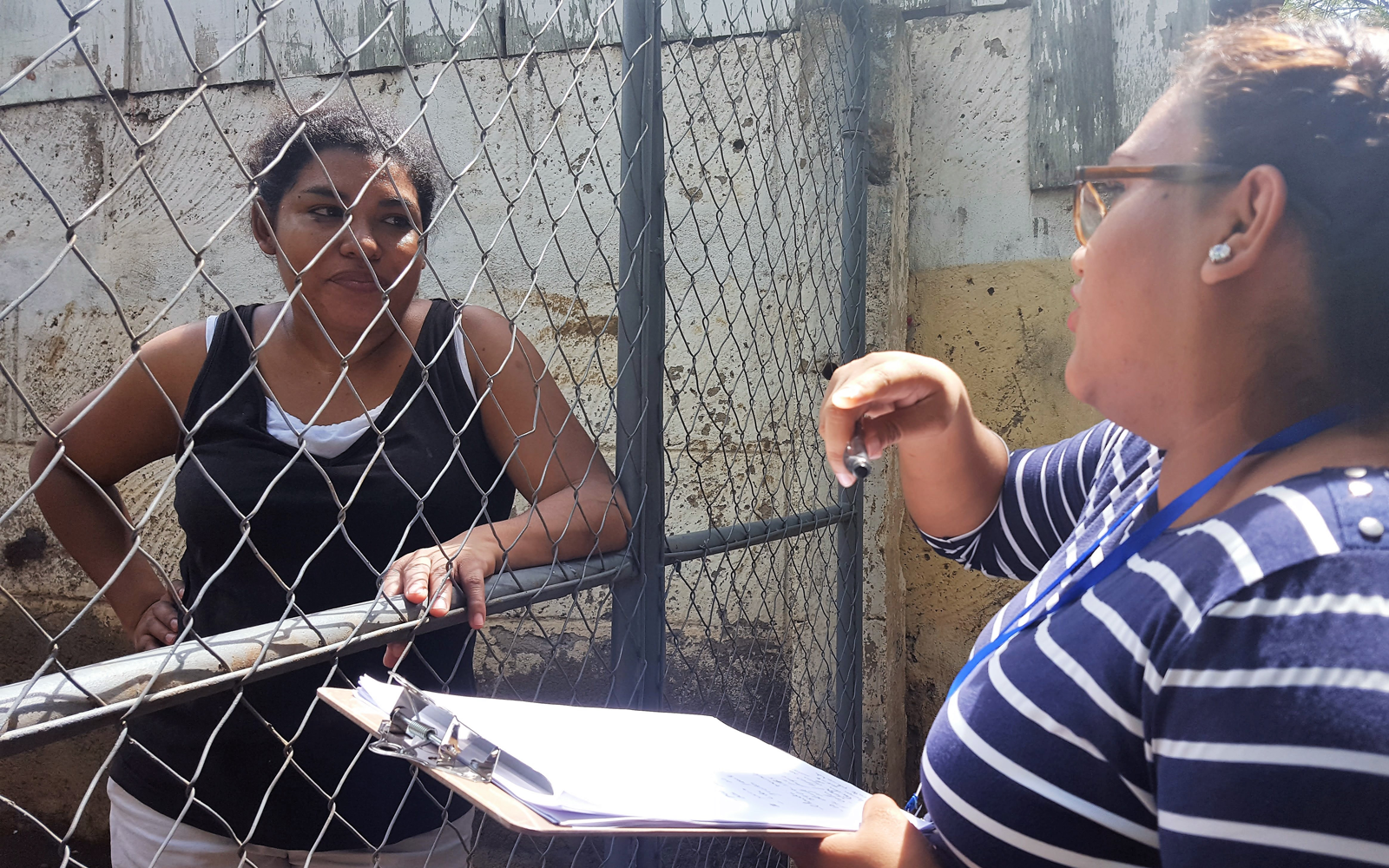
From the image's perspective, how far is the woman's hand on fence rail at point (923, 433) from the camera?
3.53 feet

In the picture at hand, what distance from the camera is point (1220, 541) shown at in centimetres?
72

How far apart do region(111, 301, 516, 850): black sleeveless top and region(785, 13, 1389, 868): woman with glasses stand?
811 millimetres

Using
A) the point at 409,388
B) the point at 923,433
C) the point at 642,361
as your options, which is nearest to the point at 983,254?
the point at 642,361

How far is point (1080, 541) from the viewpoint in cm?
103

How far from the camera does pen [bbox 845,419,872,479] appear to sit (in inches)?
42.8

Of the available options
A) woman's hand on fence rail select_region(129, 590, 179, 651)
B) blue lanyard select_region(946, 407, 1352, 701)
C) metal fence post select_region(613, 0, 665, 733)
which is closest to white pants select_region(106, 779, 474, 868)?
woman's hand on fence rail select_region(129, 590, 179, 651)

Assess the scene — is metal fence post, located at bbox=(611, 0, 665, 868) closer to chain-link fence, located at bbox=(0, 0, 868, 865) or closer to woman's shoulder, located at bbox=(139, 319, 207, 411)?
chain-link fence, located at bbox=(0, 0, 868, 865)

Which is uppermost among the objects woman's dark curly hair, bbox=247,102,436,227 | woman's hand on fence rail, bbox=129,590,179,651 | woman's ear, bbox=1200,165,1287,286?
woman's dark curly hair, bbox=247,102,436,227

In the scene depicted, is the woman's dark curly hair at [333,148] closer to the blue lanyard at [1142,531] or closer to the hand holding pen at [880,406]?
the hand holding pen at [880,406]

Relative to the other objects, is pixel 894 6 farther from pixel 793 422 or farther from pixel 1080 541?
pixel 1080 541

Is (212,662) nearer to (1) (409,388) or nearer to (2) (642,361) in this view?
(1) (409,388)

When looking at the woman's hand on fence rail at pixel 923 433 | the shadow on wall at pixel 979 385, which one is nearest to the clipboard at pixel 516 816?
the woman's hand on fence rail at pixel 923 433

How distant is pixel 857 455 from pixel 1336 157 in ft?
1.75

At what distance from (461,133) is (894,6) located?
1532 mm
